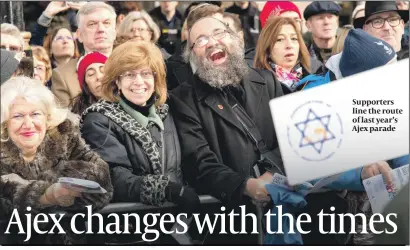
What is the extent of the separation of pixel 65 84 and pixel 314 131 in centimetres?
164

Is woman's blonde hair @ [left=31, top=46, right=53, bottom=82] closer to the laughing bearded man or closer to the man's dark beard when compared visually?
the laughing bearded man

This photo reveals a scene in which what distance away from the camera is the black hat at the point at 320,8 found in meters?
9.48

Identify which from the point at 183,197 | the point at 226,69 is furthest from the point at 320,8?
the point at 183,197

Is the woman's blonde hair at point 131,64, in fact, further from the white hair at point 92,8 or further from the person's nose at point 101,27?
the white hair at point 92,8

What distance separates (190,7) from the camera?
31.6ft

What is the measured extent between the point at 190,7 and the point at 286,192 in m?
1.45

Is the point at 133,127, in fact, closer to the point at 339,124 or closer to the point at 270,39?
the point at 270,39

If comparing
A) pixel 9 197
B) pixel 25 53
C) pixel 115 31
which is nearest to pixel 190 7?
pixel 115 31

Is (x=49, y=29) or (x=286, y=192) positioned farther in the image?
(x=49, y=29)

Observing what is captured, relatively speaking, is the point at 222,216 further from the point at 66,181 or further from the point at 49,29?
the point at 49,29

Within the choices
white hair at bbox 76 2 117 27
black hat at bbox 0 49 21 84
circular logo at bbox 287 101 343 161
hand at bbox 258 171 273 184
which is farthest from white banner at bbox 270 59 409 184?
black hat at bbox 0 49 21 84

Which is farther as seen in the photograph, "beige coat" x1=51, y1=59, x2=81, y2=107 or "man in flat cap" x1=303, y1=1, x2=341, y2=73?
"man in flat cap" x1=303, y1=1, x2=341, y2=73

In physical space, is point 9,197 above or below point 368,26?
below

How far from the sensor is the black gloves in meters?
9.06
